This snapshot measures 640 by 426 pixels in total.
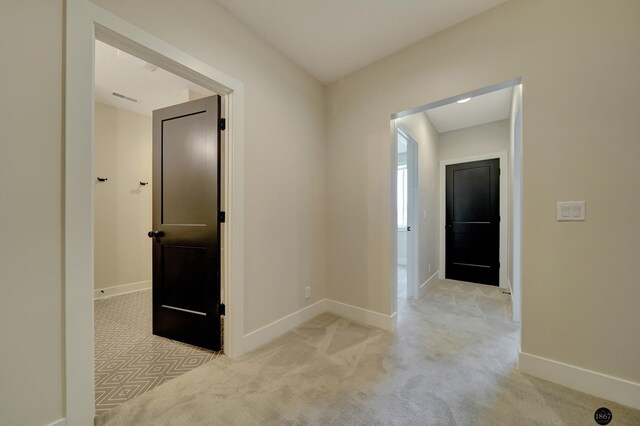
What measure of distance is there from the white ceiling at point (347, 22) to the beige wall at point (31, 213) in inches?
49.0

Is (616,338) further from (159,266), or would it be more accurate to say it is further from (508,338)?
(159,266)

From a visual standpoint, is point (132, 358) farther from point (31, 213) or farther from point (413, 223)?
point (413, 223)

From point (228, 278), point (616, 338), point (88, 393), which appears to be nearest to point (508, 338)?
point (616, 338)

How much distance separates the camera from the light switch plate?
158 cm


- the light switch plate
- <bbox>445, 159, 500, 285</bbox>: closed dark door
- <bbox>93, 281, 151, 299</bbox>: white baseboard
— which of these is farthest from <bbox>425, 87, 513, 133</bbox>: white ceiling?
<bbox>93, 281, 151, 299</bbox>: white baseboard

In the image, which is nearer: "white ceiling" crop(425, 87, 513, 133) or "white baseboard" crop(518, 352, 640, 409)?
"white baseboard" crop(518, 352, 640, 409)

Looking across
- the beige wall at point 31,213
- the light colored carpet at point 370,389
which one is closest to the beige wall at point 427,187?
the light colored carpet at point 370,389

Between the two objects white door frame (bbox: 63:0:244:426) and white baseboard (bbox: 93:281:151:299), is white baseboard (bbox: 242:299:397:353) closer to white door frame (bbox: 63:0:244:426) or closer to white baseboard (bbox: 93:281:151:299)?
white door frame (bbox: 63:0:244:426)

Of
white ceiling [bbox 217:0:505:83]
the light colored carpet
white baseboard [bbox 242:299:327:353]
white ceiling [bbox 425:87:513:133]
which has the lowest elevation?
the light colored carpet

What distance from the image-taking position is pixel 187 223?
2.13m

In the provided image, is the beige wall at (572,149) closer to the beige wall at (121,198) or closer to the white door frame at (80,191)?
the white door frame at (80,191)

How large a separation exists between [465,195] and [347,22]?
11.5 feet

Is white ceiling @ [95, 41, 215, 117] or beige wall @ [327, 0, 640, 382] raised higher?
white ceiling @ [95, 41, 215, 117]

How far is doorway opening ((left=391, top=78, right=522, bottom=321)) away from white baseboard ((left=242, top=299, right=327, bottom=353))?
140 centimetres
